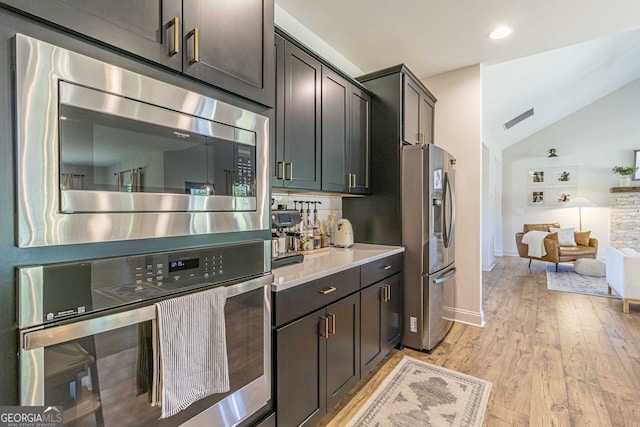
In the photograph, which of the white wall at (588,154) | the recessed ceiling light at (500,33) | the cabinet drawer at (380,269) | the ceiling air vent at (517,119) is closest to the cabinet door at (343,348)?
the cabinet drawer at (380,269)

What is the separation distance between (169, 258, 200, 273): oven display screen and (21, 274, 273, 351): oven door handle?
0.44 ft

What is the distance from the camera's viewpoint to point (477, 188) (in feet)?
10.6

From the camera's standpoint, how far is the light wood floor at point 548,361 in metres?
1.89

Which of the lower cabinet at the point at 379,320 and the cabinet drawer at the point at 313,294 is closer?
the cabinet drawer at the point at 313,294

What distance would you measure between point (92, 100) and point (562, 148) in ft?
29.1

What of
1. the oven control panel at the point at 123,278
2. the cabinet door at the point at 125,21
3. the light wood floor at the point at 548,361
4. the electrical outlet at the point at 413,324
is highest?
the cabinet door at the point at 125,21

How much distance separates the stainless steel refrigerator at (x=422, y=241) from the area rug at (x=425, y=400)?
0.36 meters

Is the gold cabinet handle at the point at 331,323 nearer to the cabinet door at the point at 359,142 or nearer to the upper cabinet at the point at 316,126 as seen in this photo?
the upper cabinet at the point at 316,126

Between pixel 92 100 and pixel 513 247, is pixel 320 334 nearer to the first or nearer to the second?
pixel 92 100

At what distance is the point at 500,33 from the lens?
2586 mm

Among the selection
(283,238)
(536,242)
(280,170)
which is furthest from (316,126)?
(536,242)

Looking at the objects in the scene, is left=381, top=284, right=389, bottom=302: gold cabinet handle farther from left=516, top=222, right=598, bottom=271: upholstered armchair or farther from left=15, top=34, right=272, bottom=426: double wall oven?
left=516, top=222, right=598, bottom=271: upholstered armchair

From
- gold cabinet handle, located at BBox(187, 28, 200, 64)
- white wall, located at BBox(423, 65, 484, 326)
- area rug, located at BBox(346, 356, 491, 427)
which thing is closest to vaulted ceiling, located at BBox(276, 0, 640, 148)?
white wall, located at BBox(423, 65, 484, 326)

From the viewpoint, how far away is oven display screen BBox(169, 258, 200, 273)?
1.01 metres
